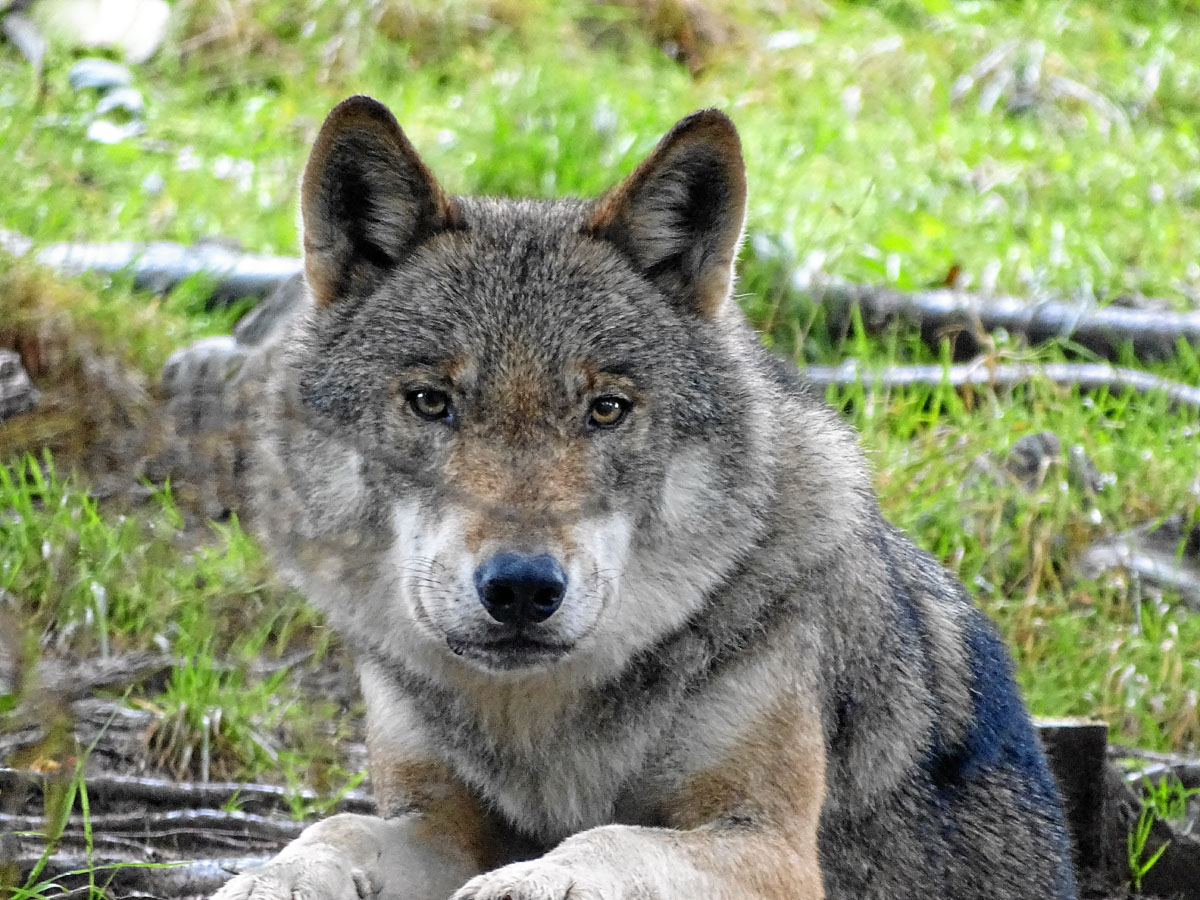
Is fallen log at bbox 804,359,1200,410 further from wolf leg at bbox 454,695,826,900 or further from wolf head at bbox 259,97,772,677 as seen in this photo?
wolf leg at bbox 454,695,826,900

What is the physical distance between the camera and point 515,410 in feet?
10.5

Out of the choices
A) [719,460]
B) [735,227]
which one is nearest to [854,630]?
[719,460]

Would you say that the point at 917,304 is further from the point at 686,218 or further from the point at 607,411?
the point at 607,411

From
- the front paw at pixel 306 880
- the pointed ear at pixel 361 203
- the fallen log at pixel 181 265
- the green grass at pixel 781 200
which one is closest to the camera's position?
the front paw at pixel 306 880

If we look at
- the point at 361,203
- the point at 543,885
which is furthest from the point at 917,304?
the point at 543,885

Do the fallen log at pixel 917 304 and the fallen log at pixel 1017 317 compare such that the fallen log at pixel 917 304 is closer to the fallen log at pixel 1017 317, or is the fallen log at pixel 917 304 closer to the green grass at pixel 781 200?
the fallen log at pixel 1017 317

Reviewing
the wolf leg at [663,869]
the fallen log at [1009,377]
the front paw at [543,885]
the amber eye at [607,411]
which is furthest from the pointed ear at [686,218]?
the fallen log at [1009,377]

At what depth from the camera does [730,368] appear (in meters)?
3.55

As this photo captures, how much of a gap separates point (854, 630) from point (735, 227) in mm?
1016

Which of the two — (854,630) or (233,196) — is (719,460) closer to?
(854,630)

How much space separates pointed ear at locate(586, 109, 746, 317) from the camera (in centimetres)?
347

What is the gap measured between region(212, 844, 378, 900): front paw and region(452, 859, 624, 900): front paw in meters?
0.37

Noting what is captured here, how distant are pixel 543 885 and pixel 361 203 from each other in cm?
166

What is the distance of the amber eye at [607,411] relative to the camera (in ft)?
10.8
